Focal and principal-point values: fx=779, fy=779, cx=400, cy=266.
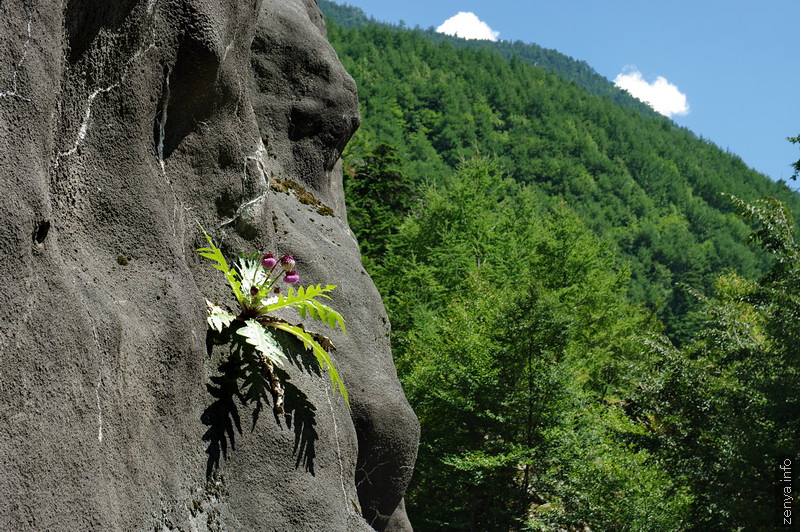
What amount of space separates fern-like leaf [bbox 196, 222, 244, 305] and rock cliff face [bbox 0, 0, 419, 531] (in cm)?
15

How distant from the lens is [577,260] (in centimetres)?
3312

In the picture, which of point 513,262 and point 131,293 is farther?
point 513,262

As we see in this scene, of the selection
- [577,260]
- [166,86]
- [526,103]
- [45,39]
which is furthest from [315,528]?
[526,103]

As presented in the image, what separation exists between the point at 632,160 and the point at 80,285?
10235 centimetres

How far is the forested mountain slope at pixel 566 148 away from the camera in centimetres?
7925

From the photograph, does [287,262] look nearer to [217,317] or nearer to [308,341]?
[308,341]

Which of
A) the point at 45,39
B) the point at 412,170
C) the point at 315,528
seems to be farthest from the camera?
the point at 412,170

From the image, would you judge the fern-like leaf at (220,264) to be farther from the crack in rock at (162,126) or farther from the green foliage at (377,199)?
the green foliage at (377,199)

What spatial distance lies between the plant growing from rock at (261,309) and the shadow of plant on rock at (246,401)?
0.32 ft

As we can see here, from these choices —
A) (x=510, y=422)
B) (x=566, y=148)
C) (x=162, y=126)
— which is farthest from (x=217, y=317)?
(x=566, y=148)

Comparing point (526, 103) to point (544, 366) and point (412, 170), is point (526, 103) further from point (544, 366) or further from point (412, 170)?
point (544, 366)

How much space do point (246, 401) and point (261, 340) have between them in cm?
54

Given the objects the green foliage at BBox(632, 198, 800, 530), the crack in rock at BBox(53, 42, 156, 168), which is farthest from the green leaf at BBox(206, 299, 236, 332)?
the green foliage at BBox(632, 198, 800, 530)

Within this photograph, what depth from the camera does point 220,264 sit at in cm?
684
